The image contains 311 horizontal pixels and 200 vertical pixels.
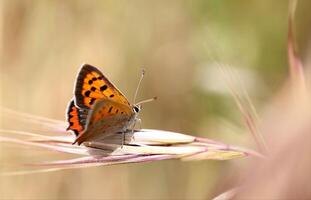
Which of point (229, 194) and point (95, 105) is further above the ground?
point (95, 105)

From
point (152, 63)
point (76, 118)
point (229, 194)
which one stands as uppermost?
point (152, 63)

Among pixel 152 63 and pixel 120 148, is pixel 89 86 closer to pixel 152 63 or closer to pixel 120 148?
pixel 120 148

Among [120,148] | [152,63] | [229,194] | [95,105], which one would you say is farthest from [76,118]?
[152,63]

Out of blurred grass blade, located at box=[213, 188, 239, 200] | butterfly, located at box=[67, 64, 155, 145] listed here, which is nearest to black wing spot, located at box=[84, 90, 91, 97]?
butterfly, located at box=[67, 64, 155, 145]

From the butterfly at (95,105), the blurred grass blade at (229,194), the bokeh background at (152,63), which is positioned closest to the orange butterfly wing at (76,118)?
the butterfly at (95,105)

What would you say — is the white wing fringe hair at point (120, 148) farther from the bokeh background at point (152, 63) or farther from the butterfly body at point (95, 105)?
the bokeh background at point (152, 63)

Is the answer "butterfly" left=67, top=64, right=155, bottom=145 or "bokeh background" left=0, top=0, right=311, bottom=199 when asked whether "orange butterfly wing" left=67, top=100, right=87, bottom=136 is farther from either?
"bokeh background" left=0, top=0, right=311, bottom=199

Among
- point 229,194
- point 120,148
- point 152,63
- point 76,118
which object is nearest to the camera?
point 229,194
